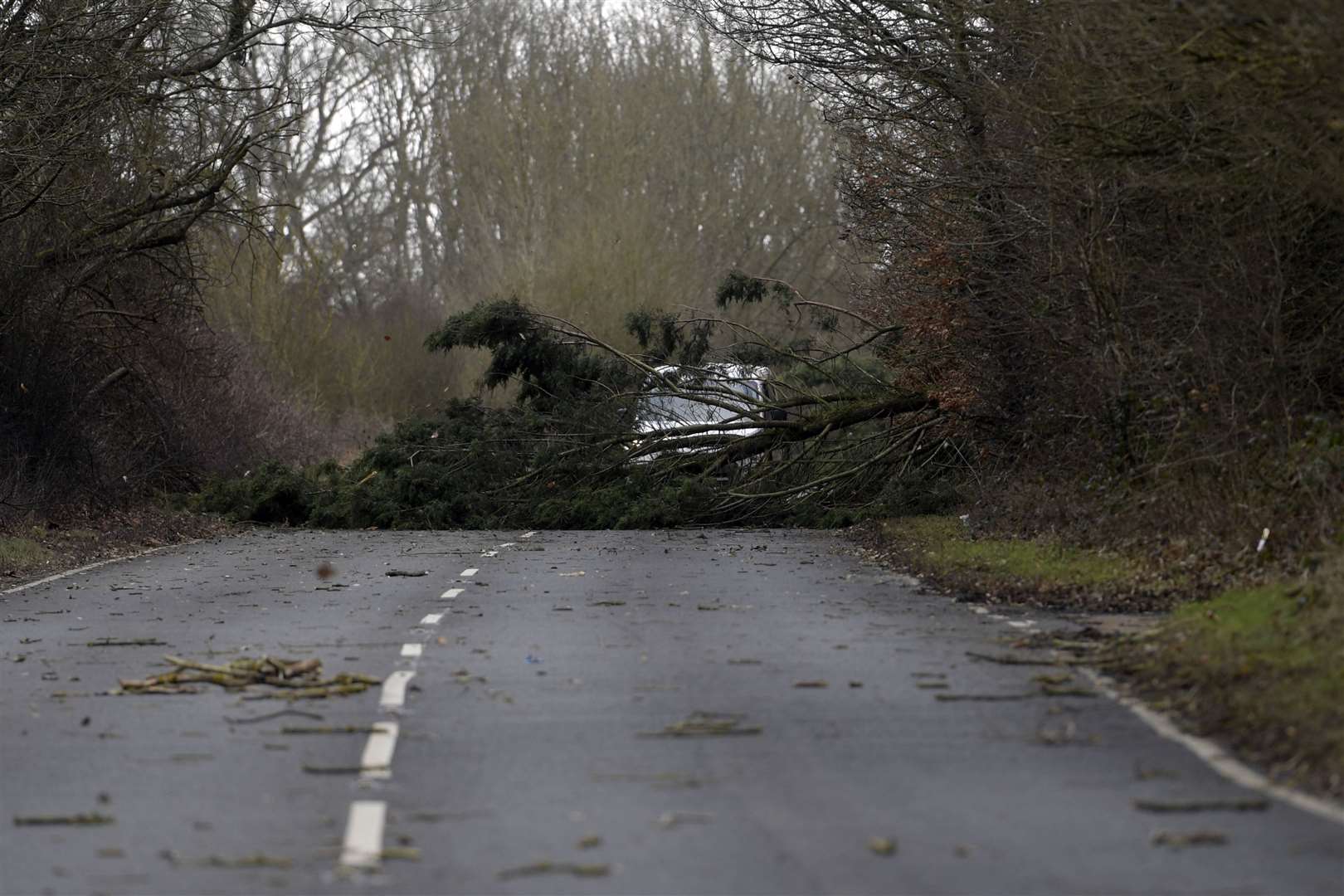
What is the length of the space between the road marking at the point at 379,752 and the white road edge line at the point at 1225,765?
364 centimetres

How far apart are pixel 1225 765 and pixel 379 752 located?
3827mm

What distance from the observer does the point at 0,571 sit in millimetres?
20531

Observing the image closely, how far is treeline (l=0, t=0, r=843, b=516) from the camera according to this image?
2733 cm

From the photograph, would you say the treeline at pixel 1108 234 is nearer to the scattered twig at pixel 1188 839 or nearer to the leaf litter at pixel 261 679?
the scattered twig at pixel 1188 839

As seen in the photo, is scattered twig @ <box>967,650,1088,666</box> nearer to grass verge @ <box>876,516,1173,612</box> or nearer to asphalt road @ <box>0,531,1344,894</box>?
asphalt road @ <box>0,531,1344,894</box>

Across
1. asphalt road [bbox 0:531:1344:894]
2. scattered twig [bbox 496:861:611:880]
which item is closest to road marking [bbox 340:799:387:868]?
asphalt road [bbox 0:531:1344:894]

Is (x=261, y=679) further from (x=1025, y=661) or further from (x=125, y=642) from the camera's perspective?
(x=1025, y=661)

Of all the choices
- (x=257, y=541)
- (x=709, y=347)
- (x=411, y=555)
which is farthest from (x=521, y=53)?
(x=411, y=555)

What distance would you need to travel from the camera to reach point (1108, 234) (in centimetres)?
2055

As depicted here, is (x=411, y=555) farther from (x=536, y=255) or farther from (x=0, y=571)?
(x=536, y=255)

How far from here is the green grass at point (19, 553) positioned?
21.2 meters

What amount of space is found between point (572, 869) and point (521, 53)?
2118 inches

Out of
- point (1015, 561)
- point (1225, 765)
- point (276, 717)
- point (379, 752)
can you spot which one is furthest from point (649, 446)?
point (1225, 765)

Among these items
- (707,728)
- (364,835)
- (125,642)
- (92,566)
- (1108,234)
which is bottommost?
(92,566)
